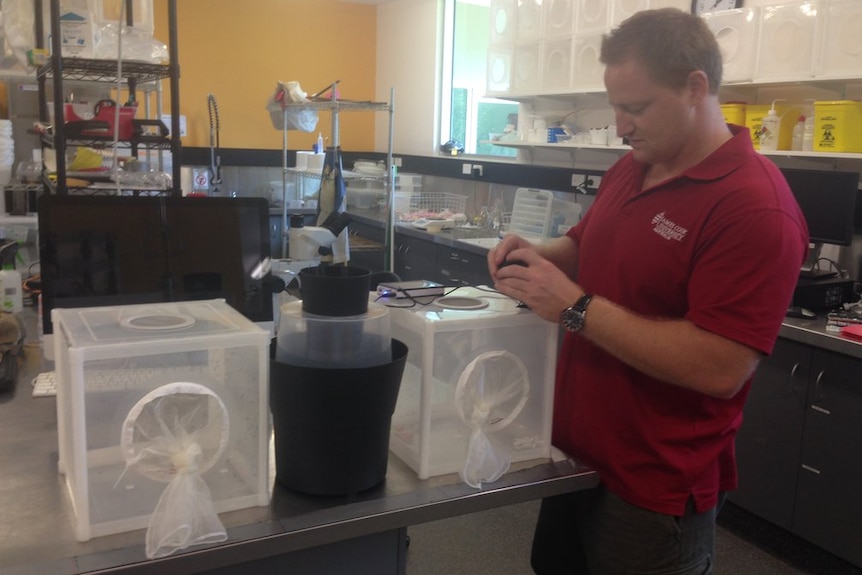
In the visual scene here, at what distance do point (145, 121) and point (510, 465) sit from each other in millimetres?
1838

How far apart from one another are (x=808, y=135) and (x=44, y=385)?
2773mm

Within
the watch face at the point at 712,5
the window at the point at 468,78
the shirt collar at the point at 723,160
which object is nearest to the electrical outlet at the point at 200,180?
the window at the point at 468,78

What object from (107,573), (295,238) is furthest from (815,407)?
(107,573)

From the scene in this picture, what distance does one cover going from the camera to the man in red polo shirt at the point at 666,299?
1.18m

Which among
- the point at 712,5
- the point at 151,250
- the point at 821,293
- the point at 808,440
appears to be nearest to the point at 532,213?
the point at 712,5

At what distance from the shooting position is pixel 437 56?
5.81m

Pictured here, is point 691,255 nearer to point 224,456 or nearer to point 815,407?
point 224,456

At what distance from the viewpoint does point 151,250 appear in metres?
1.72

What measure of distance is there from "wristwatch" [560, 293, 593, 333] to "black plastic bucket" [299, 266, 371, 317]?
1.08 feet

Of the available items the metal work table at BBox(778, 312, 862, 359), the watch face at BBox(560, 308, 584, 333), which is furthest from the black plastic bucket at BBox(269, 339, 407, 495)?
the metal work table at BBox(778, 312, 862, 359)

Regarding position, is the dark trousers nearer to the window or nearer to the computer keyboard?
the computer keyboard

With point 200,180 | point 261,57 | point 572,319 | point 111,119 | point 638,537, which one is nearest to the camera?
point 572,319

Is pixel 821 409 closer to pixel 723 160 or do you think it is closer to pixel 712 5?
pixel 723 160

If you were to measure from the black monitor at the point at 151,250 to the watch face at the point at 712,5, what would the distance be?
253 centimetres
